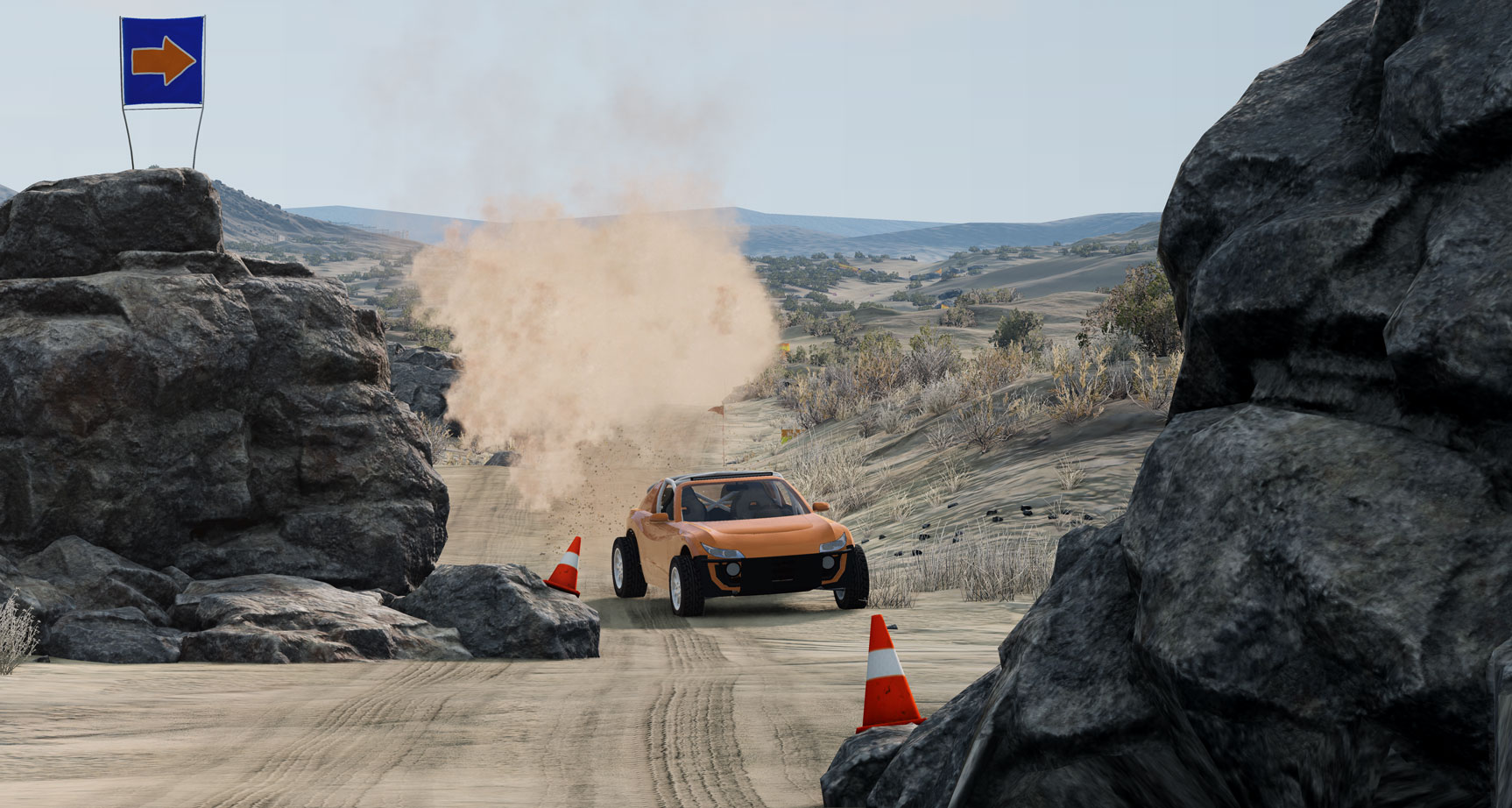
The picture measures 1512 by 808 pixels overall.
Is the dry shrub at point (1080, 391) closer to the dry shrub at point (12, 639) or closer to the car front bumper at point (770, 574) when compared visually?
the car front bumper at point (770, 574)

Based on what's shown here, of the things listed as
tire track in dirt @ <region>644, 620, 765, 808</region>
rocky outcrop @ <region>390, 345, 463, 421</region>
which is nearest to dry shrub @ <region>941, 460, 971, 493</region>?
tire track in dirt @ <region>644, 620, 765, 808</region>

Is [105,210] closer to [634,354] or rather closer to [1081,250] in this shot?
[634,354]

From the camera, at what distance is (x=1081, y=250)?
11050 centimetres

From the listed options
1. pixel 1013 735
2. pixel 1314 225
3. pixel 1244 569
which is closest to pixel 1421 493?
pixel 1244 569

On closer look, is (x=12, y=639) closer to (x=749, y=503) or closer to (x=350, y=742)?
(x=350, y=742)

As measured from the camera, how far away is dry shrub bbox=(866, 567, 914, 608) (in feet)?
38.9

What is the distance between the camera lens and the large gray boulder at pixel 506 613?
9.40m

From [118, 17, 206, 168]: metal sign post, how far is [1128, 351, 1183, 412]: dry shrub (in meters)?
11.9

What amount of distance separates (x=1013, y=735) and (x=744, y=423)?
30.8 meters

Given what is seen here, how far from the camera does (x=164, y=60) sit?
41.8ft

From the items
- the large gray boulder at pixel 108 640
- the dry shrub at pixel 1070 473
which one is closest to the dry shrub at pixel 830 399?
the dry shrub at pixel 1070 473

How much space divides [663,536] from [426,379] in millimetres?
19668

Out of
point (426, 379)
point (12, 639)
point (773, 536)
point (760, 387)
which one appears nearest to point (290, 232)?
point (760, 387)

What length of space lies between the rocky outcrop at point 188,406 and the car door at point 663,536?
2.04m
